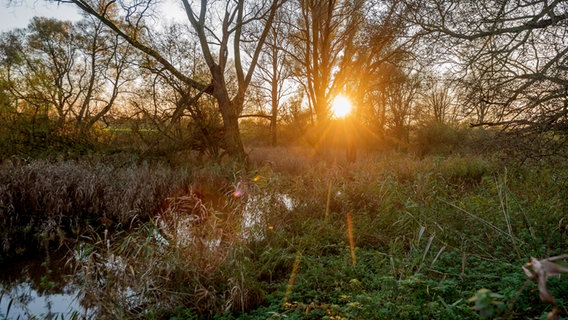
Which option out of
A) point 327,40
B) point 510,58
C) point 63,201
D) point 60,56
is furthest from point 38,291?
point 60,56

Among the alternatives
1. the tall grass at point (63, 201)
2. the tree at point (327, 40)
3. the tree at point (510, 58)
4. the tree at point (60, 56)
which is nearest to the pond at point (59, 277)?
the tall grass at point (63, 201)

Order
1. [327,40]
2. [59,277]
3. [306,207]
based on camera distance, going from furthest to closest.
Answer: [327,40] < [306,207] < [59,277]

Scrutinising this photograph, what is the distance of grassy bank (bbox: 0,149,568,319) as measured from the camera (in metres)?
2.88

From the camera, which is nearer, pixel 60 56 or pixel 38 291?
pixel 38 291

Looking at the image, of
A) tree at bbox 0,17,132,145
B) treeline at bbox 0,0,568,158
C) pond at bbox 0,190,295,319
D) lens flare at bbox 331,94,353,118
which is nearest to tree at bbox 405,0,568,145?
treeline at bbox 0,0,568,158

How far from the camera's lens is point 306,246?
15.8ft

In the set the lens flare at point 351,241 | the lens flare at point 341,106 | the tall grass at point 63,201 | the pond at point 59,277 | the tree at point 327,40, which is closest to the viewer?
the pond at point 59,277

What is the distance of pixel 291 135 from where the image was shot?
23906 millimetres

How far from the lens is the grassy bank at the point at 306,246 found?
2.88 m

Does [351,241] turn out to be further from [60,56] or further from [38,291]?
[60,56]

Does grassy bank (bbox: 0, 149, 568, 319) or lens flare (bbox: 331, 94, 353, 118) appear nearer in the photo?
grassy bank (bbox: 0, 149, 568, 319)

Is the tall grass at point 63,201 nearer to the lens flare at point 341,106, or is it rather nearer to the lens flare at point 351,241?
the lens flare at point 351,241

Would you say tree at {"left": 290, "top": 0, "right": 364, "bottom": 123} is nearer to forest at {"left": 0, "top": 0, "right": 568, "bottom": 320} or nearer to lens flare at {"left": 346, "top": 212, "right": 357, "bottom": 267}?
forest at {"left": 0, "top": 0, "right": 568, "bottom": 320}

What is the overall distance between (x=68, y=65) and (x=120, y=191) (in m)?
17.2
